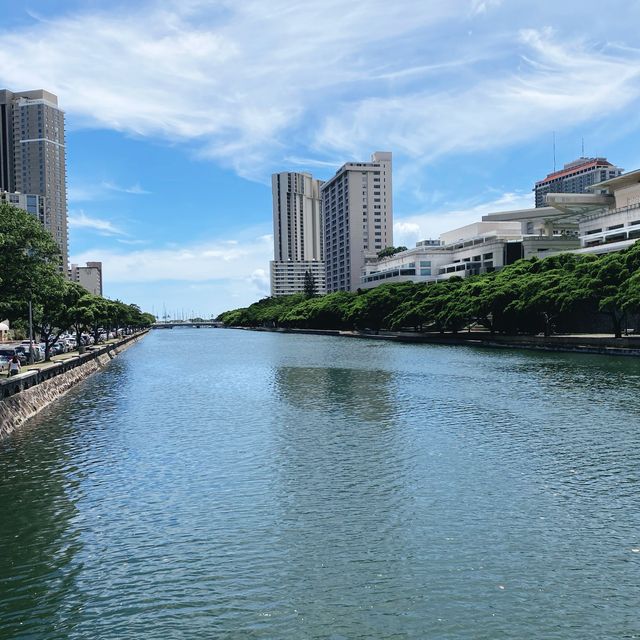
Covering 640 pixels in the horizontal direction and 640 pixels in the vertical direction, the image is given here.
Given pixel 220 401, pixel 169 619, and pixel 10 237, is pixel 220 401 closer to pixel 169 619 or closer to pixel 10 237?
pixel 10 237

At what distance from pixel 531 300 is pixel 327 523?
6449cm

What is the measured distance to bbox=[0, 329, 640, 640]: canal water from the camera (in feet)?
40.5

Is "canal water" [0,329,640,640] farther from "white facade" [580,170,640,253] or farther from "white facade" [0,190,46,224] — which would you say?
"white facade" [0,190,46,224]

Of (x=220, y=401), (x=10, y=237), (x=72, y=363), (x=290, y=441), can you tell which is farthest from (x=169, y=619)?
(x=72, y=363)

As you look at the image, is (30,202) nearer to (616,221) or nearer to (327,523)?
(616,221)

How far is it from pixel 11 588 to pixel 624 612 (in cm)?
1217

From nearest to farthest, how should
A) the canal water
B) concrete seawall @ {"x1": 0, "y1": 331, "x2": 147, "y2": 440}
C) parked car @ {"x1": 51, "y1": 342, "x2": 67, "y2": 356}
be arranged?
the canal water < concrete seawall @ {"x1": 0, "y1": 331, "x2": 147, "y2": 440} < parked car @ {"x1": 51, "y1": 342, "x2": 67, "y2": 356}

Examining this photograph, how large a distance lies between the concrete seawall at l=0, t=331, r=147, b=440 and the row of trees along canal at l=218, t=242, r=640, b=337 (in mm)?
48845

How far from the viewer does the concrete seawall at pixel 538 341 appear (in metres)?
65.1

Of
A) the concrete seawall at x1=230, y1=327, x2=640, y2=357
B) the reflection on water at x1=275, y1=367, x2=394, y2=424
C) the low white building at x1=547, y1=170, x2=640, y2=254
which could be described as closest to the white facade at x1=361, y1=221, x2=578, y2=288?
the low white building at x1=547, y1=170, x2=640, y2=254

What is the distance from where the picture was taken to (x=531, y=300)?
251 ft

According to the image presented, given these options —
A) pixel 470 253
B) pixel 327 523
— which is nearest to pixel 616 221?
pixel 470 253

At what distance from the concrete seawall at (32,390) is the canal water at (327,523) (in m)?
1.47

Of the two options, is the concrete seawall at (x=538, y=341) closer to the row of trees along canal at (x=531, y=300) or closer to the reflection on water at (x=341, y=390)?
the row of trees along canal at (x=531, y=300)
